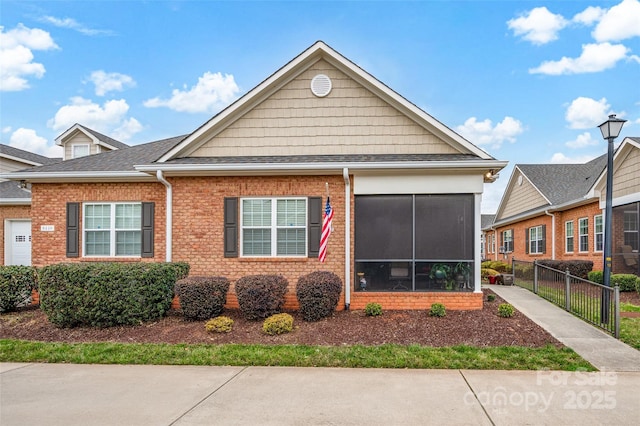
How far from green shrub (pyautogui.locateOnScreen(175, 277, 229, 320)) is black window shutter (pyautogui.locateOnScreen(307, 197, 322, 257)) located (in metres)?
2.37

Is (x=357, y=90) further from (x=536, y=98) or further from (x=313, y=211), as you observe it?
(x=536, y=98)

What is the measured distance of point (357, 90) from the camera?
1157 cm

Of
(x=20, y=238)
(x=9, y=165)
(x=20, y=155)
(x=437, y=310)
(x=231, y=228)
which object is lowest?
(x=437, y=310)

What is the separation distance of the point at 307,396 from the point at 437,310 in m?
4.99

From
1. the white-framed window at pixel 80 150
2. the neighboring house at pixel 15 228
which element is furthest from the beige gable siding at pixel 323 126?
the neighboring house at pixel 15 228

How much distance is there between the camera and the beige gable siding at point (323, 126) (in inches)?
451

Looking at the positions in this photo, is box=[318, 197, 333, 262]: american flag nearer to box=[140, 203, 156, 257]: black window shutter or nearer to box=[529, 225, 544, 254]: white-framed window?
box=[140, 203, 156, 257]: black window shutter

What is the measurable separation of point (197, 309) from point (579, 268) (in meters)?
14.2

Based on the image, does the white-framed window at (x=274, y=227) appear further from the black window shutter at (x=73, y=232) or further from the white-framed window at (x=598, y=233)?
the white-framed window at (x=598, y=233)

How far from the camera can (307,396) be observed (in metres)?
5.73

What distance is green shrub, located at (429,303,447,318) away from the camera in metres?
9.91

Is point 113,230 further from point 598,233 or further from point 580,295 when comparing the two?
point 598,233

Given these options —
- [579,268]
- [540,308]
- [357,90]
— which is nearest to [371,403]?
[540,308]

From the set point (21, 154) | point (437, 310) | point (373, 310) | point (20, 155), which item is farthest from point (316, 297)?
point (21, 154)
